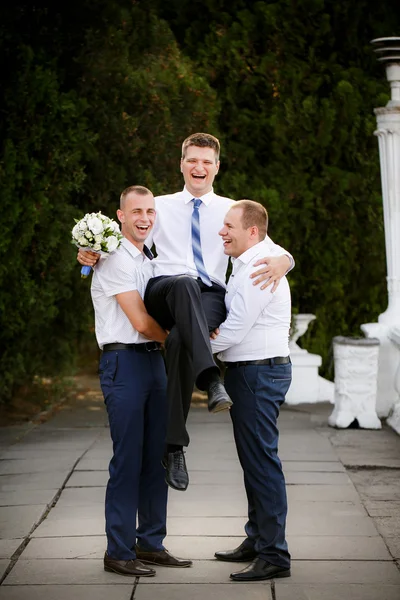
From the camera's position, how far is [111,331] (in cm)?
575

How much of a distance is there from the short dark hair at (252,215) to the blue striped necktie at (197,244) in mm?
515

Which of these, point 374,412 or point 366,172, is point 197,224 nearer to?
point 374,412

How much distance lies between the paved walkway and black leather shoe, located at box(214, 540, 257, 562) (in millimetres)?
89

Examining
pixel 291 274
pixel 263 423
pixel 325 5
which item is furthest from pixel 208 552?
pixel 325 5

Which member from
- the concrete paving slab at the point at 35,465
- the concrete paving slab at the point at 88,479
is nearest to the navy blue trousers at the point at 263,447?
the concrete paving slab at the point at 88,479

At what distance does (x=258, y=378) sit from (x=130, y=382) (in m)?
0.65

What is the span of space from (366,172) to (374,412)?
319 cm

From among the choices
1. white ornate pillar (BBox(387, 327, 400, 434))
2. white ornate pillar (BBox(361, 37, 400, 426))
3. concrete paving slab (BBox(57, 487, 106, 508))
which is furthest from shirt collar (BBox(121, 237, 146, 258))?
white ornate pillar (BBox(361, 37, 400, 426))

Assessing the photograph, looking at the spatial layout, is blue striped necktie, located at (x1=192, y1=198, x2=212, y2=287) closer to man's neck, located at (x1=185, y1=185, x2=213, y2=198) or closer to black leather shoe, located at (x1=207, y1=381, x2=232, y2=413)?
man's neck, located at (x1=185, y1=185, x2=213, y2=198)

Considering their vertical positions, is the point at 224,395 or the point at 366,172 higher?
the point at 366,172

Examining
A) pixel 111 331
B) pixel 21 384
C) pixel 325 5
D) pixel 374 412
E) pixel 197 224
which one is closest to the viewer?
pixel 111 331

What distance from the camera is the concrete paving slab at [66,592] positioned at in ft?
17.4

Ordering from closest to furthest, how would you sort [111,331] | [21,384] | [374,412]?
1. [111,331]
2. [374,412]
3. [21,384]

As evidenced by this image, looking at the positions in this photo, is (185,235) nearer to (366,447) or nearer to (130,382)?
(130,382)
